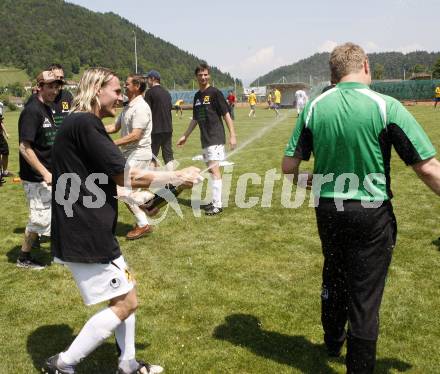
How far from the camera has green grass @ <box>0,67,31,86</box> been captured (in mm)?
161750

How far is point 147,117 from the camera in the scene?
7.09 metres

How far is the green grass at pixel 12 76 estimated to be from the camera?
531 feet

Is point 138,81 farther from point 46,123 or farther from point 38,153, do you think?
point 38,153

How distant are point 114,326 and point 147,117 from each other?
13.5 feet

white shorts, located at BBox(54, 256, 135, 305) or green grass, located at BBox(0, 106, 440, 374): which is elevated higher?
white shorts, located at BBox(54, 256, 135, 305)

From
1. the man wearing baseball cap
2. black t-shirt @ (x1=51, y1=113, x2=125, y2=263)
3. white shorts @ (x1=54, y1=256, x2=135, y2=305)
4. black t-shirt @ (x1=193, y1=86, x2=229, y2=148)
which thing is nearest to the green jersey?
black t-shirt @ (x1=51, y1=113, x2=125, y2=263)

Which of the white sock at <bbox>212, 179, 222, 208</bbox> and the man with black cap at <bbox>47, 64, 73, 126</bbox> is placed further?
the white sock at <bbox>212, 179, 222, 208</bbox>

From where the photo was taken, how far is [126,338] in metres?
3.81

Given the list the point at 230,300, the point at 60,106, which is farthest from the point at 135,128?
the point at 230,300

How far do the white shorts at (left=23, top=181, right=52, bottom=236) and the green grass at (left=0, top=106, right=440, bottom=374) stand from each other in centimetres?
59

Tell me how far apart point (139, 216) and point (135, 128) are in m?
1.41

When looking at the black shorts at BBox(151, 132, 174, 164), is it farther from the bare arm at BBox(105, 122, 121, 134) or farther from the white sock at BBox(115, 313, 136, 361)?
the white sock at BBox(115, 313, 136, 361)

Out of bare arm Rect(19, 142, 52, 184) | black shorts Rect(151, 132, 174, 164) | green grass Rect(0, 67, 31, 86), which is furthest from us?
green grass Rect(0, 67, 31, 86)

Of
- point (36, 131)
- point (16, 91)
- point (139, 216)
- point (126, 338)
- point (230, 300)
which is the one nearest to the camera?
point (126, 338)
